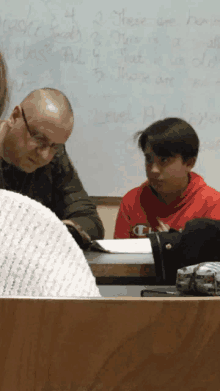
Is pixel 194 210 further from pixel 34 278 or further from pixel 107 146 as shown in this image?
pixel 34 278

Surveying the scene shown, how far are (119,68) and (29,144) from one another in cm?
65

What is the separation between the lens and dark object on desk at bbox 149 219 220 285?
0.73 m

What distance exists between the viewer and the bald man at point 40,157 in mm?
1431

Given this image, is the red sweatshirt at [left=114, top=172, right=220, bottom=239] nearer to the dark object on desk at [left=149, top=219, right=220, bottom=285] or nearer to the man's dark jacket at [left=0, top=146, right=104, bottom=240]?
the man's dark jacket at [left=0, top=146, right=104, bottom=240]

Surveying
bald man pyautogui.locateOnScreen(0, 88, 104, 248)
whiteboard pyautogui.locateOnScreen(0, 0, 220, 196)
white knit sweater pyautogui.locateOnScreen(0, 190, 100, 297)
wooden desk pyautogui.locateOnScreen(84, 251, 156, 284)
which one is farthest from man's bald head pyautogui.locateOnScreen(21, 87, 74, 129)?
white knit sweater pyautogui.locateOnScreen(0, 190, 100, 297)

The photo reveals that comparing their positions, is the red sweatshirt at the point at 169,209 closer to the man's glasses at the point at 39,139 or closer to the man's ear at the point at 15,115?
the man's glasses at the point at 39,139

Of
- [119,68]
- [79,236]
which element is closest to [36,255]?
[79,236]

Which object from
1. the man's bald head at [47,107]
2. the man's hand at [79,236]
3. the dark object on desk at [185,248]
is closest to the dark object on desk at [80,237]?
the man's hand at [79,236]

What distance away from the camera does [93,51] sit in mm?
1838
